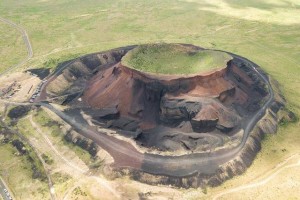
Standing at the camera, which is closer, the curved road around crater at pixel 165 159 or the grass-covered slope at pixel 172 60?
the curved road around crater at pixel 165 159

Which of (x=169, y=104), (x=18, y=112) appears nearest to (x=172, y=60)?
(x=169, y=104)

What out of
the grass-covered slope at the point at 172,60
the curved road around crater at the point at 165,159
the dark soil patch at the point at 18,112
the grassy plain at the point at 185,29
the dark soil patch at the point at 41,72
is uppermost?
the grass-covered slope at the point at 172,60

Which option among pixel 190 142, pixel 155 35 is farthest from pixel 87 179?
pixel 155 35

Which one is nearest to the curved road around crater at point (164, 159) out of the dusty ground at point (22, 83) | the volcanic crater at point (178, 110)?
the volcanic crater at point (178, 110)

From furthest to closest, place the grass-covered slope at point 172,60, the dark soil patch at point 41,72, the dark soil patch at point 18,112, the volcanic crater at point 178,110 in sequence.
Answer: the dark soil patch at point 41,72
the dark soil patch at point 18,112
the grass-covered slope at point 172,60
the volcanic crater at point 178,110

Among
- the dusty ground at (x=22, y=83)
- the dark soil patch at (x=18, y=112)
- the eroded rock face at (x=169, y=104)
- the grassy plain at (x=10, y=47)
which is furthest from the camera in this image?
the grassy plain at (x=10, y=47)

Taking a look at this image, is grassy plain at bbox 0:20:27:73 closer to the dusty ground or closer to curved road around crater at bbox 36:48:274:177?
the dusty ground

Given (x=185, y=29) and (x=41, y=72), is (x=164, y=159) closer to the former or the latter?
(x=41, y=72)

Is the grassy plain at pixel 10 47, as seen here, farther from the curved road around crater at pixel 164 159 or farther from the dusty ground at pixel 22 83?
the curved road around crater at pixel 164 159
